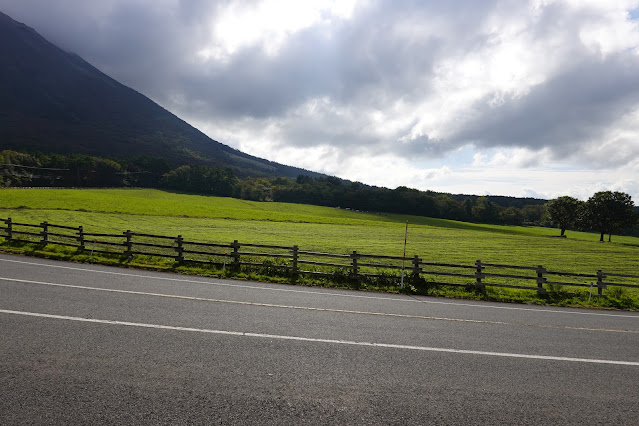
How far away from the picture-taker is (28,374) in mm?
5195

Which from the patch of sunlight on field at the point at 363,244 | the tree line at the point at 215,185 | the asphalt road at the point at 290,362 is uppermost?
the tree line at the point at 215,185

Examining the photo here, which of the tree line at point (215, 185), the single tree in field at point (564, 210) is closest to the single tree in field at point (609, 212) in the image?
the single tree in field at point (564, 210)

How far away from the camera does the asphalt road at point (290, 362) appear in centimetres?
471

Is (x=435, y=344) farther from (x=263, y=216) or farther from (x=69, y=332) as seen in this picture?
(x=263, y=216)

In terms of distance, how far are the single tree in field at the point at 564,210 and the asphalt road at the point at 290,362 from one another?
90366 mm

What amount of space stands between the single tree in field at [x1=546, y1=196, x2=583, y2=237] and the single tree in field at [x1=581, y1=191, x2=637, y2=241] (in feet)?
14.8

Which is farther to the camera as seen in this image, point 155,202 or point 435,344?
point 155,202

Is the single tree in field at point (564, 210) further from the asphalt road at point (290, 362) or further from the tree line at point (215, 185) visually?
the asphalt road at point (290, 362)

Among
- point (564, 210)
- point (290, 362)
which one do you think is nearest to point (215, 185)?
point (564, 210)

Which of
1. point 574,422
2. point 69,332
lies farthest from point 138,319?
point 574,422

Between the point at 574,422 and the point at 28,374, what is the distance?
308 inches

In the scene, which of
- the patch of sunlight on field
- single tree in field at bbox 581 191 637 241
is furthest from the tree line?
the patch of sunlight on field

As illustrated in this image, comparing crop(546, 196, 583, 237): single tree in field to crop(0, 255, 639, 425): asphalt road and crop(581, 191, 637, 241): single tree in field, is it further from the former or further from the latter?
crop(0, 255, 639, 425): asphalt road

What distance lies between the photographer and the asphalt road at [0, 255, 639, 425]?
15.4 feet
